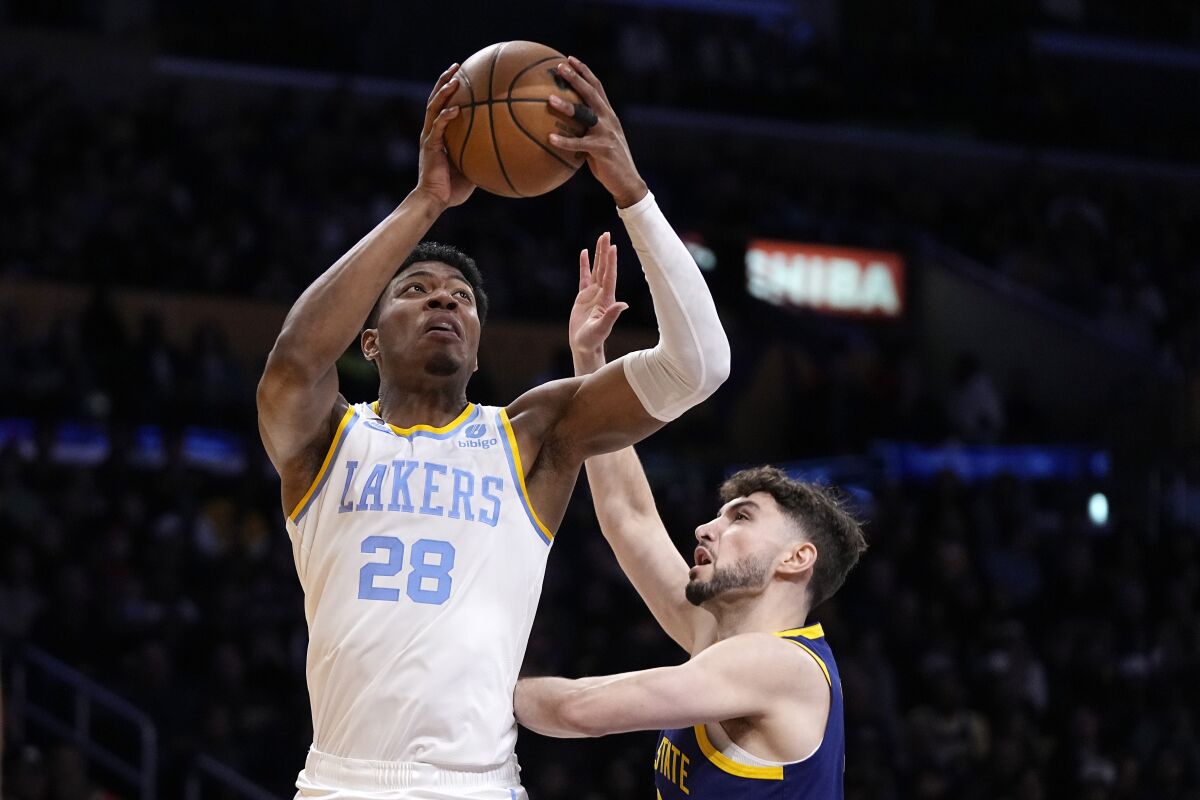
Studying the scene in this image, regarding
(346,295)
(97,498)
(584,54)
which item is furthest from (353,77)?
(346,295)

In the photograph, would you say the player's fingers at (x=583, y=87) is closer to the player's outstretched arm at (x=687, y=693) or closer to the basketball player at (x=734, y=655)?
the basketball player at (x=734, y=655)

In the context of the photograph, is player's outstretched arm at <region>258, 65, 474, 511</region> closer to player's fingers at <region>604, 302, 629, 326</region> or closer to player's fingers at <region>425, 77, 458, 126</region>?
player's fingers at <region>425, 77, 458, 126</region>

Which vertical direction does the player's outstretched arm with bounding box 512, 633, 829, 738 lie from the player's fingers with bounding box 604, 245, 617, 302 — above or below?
below

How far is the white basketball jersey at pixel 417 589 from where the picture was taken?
3.97 meters

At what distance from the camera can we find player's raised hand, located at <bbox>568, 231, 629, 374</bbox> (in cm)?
489

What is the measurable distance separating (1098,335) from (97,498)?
12.2 meters

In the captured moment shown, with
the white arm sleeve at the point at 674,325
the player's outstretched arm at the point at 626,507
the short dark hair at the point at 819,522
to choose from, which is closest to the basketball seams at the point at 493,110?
the white arm sleeve at the point at 674,325

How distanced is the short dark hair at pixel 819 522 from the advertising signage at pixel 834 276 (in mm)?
13866

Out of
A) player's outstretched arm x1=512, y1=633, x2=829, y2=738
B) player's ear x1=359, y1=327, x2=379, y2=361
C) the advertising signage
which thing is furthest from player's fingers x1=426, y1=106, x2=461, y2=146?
the advertising signage

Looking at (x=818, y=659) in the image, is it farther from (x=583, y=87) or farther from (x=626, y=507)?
(x=583, y=87)

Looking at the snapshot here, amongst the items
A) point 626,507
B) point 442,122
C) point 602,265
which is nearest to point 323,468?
point 442,122

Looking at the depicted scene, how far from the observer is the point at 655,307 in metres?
4.18

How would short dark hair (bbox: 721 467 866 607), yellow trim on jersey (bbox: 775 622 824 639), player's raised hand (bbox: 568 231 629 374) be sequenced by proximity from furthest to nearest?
1. player's raised hand (bbox: 568 231 629 374)
2. short dark hair (bbox: 721 467 866 607)
3. yellow trim on jersey (bbox: 775 622 824 639)

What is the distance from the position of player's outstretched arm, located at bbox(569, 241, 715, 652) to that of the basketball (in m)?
0.58
